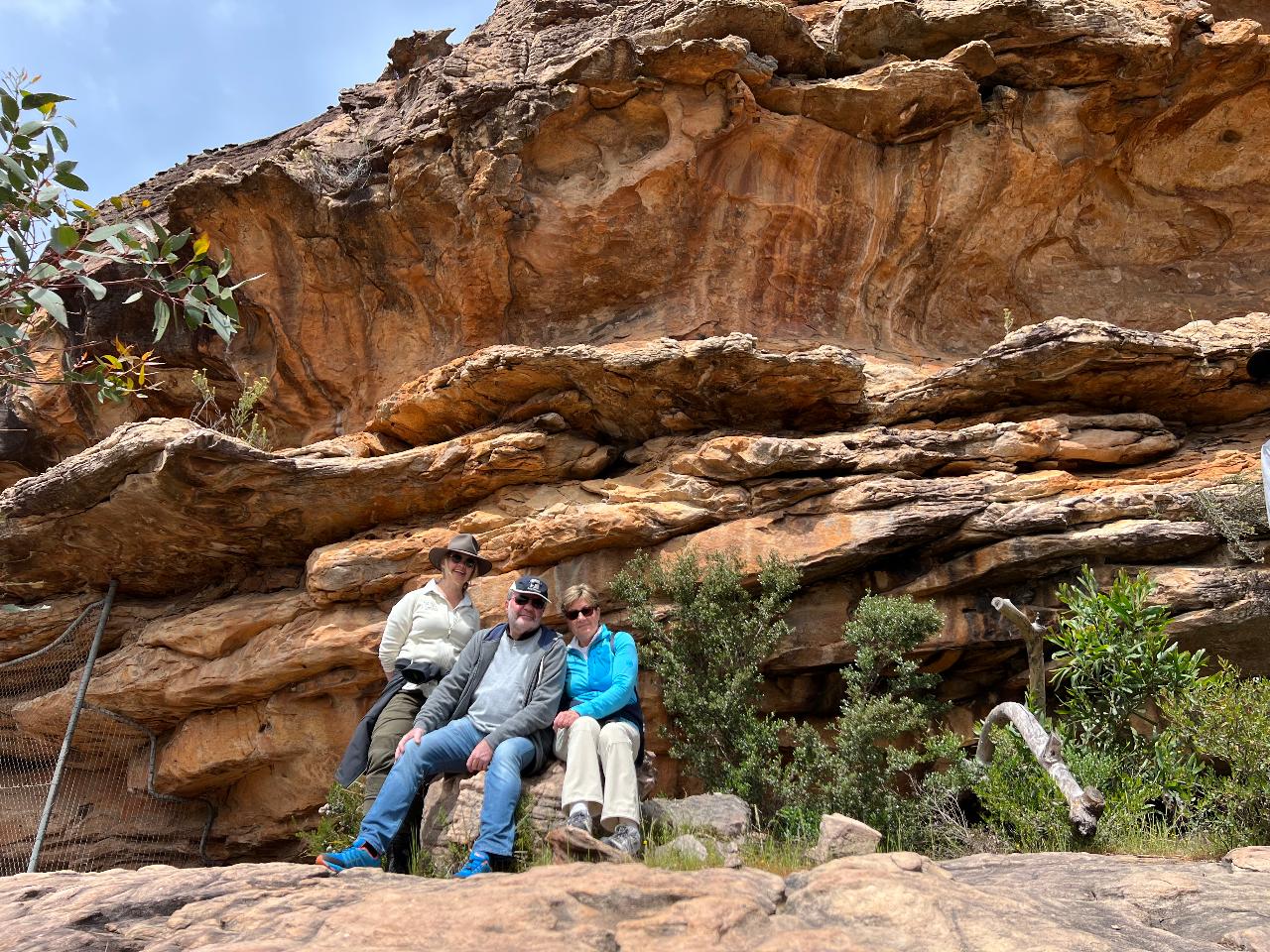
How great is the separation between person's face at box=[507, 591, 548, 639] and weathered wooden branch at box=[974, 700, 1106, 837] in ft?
10.9

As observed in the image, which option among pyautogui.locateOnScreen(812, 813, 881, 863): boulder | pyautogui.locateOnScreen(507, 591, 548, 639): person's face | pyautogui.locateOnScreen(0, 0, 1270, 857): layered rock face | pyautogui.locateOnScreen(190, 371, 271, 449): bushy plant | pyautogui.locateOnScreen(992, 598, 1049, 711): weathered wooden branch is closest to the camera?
pyautogui.locateOnScreen(812, 813, 881, 863): boulder

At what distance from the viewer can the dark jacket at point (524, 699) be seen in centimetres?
565

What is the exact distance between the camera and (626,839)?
5176 millimetres

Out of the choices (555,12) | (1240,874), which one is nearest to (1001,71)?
(555,12)

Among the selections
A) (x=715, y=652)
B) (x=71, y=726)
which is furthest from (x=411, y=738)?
(x=71, y=726)

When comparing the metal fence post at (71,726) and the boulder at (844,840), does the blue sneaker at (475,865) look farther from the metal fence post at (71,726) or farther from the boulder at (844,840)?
the metal fence post at (71,726)

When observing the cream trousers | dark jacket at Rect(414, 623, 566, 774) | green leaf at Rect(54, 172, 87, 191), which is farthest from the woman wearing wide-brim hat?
green leaf at Rect(54, 172, 87, 191)

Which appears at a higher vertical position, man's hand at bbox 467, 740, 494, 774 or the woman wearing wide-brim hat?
the woman wearing wide-brim hat

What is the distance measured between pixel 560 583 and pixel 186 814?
5.20 meters

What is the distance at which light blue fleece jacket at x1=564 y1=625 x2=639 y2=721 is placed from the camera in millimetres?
5805

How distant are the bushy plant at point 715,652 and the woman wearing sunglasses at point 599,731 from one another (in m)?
1.56

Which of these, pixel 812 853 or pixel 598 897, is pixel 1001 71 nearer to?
pixel 812 853

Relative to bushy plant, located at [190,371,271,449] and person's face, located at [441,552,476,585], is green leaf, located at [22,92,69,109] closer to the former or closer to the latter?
person's face, located at [441,552,476,585]

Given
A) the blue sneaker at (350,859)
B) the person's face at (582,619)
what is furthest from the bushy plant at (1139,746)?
the blue sneaker at (350,859)
